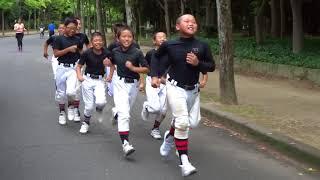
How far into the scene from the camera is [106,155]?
303 inches

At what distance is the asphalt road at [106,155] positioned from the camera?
22.2ft

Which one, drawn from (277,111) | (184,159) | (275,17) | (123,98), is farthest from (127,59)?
(275,17)

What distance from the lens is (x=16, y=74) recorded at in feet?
63.8

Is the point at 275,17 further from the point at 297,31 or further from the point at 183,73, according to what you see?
the point at 183,73

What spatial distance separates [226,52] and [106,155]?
4465mm

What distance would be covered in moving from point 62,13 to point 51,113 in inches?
3887

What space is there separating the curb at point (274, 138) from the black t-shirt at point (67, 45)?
265cm

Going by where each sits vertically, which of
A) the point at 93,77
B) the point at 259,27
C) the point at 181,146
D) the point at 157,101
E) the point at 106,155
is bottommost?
the point at 106,155

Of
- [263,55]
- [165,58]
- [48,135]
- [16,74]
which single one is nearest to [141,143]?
[48,135]

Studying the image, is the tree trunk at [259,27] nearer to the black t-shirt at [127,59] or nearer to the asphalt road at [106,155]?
the asphalt road at [106,155]

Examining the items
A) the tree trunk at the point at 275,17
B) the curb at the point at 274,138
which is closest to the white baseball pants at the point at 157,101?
the curb at the point at 274,138

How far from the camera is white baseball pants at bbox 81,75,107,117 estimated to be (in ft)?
30.0

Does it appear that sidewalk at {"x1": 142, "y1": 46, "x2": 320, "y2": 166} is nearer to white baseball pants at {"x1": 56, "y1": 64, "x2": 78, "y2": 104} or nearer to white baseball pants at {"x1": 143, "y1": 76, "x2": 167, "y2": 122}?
white baseball pants at {"x1": 143, "y1": 76, "x2": 167, "y2": 122}

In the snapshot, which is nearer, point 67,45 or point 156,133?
point 156,133
